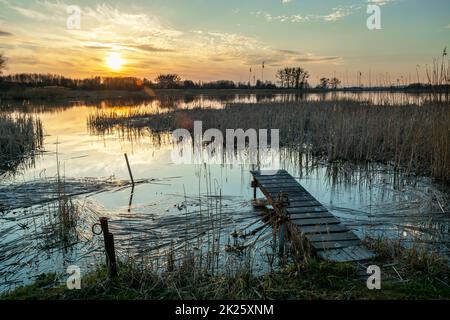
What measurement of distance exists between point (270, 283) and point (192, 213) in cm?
320

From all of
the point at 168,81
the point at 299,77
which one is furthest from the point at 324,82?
the point at 168,81

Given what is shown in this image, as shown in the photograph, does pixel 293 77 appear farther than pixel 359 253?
Yes

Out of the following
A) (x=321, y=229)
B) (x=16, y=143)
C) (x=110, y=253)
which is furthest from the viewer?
(x=16, y=143)

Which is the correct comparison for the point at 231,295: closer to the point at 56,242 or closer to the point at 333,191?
the point at 56,242

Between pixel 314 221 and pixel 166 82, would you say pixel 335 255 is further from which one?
pixel 166 82

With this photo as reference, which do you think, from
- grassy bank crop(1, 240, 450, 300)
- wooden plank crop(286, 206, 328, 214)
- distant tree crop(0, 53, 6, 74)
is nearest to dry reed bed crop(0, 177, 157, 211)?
grassy bank crop(1, 240, 450, 300)

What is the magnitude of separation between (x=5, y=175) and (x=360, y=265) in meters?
10.4

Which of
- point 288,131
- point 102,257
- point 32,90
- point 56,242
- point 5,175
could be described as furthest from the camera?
point 32,90

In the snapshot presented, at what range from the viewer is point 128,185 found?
8883 mm

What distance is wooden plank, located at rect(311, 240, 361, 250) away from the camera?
15.6ft

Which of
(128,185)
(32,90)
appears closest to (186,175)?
(128,185)

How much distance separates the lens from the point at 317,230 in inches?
203

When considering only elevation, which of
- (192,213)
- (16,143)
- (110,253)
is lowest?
(192,213)

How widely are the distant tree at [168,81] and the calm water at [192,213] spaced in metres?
63.8
